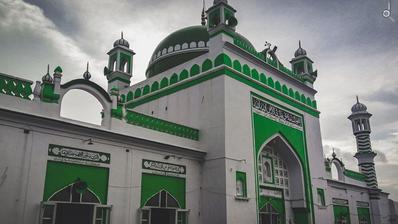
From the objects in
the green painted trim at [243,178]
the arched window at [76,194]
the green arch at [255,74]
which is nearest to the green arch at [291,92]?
the green arch at [255,74]

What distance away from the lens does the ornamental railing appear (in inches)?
285

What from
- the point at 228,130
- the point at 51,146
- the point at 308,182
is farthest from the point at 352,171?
the point at 51,146

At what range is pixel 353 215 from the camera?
17.3 meters

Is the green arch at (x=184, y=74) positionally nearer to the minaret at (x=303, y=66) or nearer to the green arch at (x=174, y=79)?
the green arch at (x=174, y=79)

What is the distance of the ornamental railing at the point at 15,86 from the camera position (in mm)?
7234

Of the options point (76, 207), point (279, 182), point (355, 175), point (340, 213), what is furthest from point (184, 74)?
point (355, 175)

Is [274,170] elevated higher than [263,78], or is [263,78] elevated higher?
[263,78]

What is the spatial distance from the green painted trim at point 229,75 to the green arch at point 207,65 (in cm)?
22

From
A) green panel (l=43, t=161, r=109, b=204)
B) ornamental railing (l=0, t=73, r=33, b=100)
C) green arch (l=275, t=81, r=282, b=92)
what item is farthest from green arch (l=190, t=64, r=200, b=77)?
ornamental railing (l=0, t=73, r=33, b=100)

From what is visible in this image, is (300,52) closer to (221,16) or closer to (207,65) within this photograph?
(221,16)

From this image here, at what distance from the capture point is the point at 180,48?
14.9 meters

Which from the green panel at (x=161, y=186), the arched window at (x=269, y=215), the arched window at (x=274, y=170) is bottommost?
the arched window at (x=269, y=215)

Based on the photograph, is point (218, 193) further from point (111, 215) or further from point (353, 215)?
point (353, 215)

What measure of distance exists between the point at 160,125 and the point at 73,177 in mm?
3090
